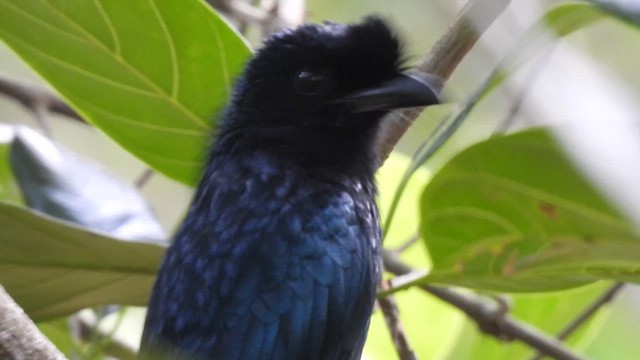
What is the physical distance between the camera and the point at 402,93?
202 centimetres

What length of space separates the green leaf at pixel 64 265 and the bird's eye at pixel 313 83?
42cm

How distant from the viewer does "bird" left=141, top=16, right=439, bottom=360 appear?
6.08 feet

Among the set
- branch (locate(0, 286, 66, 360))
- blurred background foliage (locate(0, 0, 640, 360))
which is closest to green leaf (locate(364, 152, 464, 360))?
blurred background foliage (locate(0, 0, 640, 360))

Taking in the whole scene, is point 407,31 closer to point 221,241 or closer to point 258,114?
point 258,114

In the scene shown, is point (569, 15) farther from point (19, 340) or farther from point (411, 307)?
point (411, 307)

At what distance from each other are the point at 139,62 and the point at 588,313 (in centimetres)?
127

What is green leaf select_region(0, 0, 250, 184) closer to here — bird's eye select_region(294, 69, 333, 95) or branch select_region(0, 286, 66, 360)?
bird's eye select_region(294, 69, 333, 95)

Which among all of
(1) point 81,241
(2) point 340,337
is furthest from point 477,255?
(1) point 81,241

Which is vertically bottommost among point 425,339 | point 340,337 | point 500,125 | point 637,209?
point 425,339

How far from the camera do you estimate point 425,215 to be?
6.82 ft

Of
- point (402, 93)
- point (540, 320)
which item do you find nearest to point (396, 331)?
point (402, 93)

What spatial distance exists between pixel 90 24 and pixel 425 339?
4.14ft

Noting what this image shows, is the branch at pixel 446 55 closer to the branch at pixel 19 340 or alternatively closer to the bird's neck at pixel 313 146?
the bird's neck at pixel 313 146

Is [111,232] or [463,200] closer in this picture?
[463,200]
